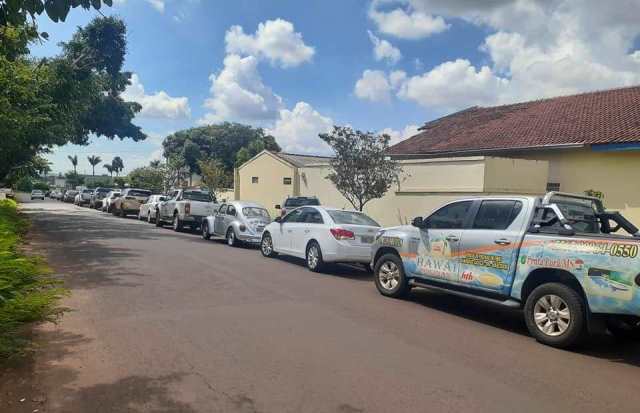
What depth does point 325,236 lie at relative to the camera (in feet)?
38.1

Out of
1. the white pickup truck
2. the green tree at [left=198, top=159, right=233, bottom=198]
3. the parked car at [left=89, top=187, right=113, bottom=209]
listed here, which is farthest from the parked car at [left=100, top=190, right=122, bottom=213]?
the white pickup truck

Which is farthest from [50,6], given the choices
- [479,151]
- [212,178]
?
[212,178]

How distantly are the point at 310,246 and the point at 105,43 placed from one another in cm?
2323

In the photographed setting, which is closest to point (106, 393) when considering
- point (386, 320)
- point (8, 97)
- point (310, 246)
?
point (386, 320)

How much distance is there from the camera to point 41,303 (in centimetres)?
668

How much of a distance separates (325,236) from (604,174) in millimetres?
11711

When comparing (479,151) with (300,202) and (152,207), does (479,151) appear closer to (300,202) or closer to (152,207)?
(300,202)

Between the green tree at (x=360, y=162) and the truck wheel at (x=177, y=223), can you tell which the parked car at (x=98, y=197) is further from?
the green tree at (x=360, y=162)

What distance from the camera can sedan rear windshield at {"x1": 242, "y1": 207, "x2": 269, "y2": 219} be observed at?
16770mm

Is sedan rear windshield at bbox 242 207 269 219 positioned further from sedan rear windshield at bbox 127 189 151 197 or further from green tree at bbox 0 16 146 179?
sedan rear windshield at bbox 127 189 151 197

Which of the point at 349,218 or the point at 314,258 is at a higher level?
the point at 349,218

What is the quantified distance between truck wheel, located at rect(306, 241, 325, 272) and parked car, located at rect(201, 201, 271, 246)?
426 centimetres

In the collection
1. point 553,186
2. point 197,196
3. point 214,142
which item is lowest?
point 197,196

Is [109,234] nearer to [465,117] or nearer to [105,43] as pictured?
[105,43]
